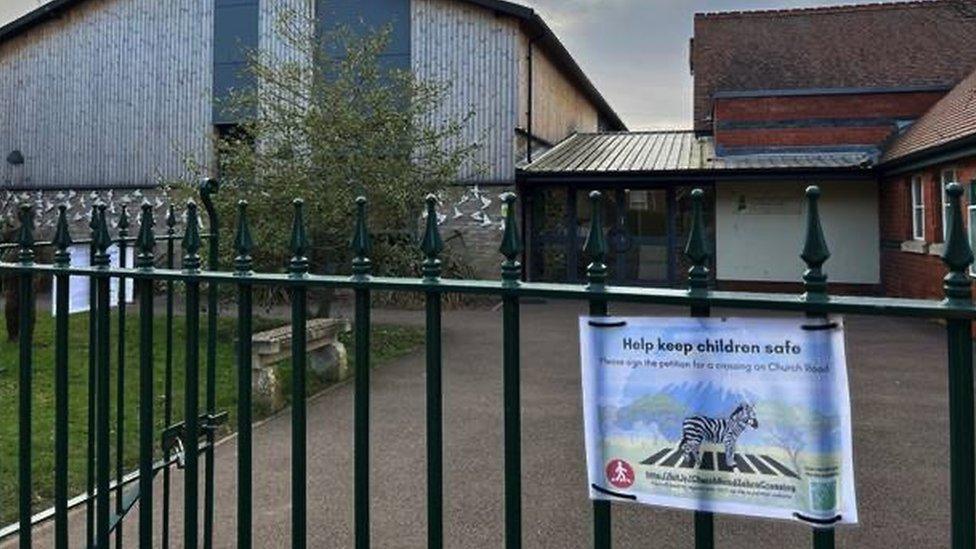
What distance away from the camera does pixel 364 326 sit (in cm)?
195

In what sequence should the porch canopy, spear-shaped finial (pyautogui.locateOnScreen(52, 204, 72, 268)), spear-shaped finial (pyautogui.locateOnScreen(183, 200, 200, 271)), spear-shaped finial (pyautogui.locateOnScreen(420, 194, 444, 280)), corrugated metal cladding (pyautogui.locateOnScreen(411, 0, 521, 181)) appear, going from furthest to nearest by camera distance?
corrugated metal cladding (pyautogui.locateOnScreen(411, 0, 521, 181))
the porch canopy
spear-shaped finial (pyautogui.locateOnScreen(52, 204, 72, 268))
spear-shaped finial (pyautogui.locateOnScreen(183, 200, 200, 271))
spear-shaped finial (pyautogui.locateOnScreen(420, 194, 444, 280))

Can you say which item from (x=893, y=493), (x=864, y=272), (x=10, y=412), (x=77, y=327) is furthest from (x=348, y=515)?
(x=864, y=272)

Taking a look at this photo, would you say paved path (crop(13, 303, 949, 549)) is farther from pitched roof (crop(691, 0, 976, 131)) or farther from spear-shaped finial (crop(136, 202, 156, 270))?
pitched roof (crop(691, 0, 976, 131))

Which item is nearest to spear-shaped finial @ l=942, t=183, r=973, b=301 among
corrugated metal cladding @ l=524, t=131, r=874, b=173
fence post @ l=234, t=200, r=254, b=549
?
fence post @ l=234, t=200, r=254, b=549

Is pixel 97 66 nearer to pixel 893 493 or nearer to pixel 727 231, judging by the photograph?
pixel 727 231

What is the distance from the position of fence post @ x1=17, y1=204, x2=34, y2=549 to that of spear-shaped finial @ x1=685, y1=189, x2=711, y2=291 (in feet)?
7.44

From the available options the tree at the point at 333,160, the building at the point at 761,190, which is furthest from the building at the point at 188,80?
the tree at the point at 333,160

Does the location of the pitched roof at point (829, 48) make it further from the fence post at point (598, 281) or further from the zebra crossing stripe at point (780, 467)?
the zebra crossing stripe at point (780, 467)

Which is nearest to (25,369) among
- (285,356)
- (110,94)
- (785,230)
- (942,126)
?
(285,356)

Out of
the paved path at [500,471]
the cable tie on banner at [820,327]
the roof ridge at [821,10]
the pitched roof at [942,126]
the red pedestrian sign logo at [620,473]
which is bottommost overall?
the paved path at [500,471]

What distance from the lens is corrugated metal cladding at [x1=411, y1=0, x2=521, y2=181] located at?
1677 centimetres

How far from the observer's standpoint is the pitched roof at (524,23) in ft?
54.3

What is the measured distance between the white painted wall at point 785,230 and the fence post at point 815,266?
1553 centimetres

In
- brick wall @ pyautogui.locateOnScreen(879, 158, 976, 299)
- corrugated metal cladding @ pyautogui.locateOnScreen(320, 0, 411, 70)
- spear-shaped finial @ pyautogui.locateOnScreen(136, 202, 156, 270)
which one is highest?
corrugated metal cladding @ pyautogui.locateOnScreen(320, 0, 411, 70)
